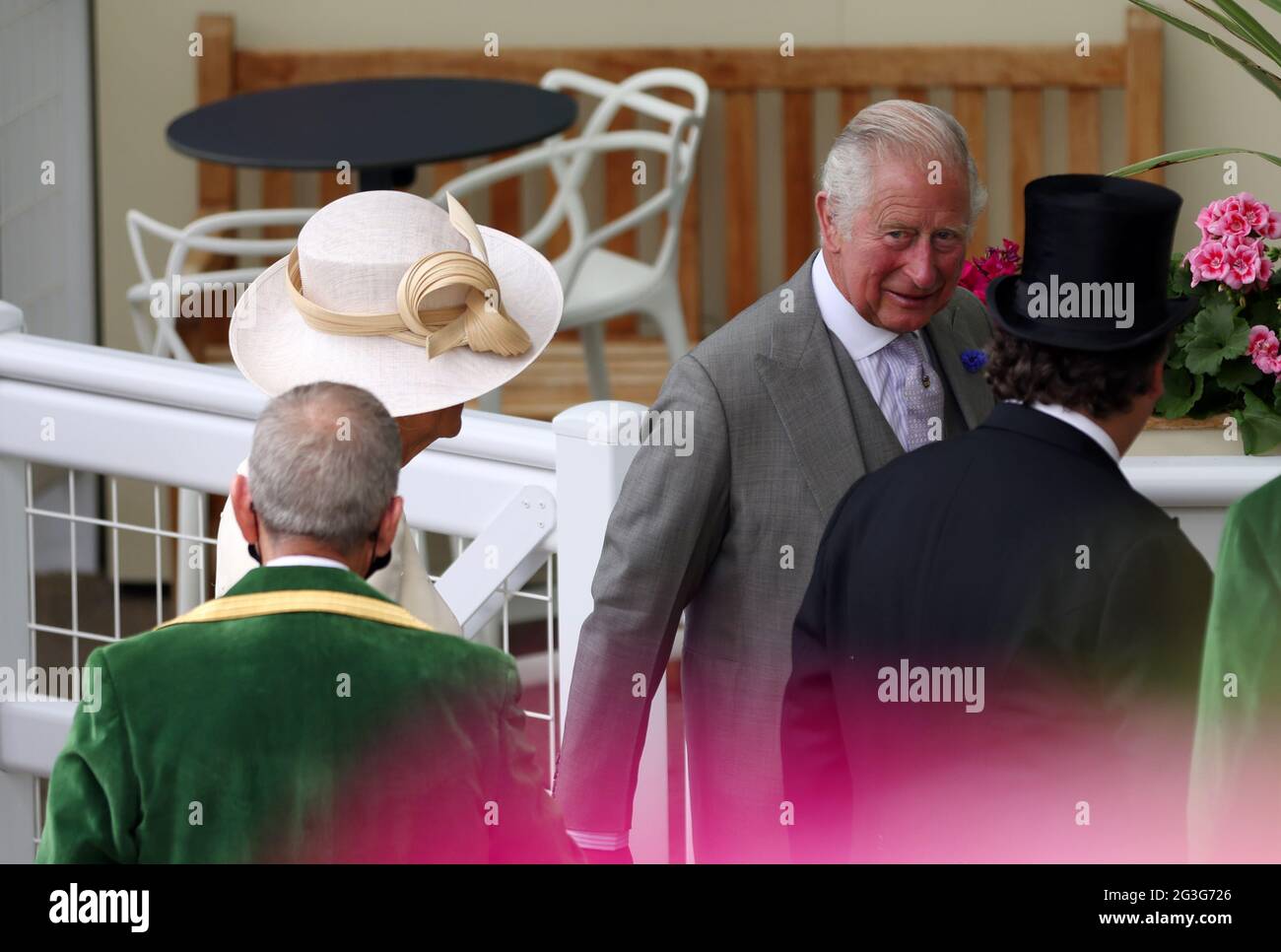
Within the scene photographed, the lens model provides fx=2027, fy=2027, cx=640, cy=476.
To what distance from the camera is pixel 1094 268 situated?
1980 millimetres

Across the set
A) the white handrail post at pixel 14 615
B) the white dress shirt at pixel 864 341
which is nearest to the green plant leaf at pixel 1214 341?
the white dress shirt at pixel 864 341

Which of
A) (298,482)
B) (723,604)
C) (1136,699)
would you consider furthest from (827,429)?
(298,482)

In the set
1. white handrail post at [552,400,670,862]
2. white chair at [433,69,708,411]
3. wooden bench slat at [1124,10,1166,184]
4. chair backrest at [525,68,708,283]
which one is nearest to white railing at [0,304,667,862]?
white handrail post at [552,400,670,862]

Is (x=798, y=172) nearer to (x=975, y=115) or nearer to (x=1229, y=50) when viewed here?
(x=975, y=115)

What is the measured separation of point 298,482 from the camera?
177cm

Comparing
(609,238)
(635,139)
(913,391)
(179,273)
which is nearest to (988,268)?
(913,391)

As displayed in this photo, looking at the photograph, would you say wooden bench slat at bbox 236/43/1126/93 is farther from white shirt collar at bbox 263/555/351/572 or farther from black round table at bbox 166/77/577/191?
white shirt collar at bbox 263/555/351/572

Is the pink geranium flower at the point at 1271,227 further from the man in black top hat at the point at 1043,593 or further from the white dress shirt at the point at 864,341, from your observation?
the man in black top hat at the point at 1043,593

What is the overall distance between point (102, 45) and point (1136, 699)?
4693 mm

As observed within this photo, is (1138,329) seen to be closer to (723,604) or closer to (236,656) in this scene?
(723,604)

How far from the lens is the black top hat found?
6.31ft

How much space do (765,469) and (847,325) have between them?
0.20 metres

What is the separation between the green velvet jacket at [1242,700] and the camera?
1.92 metres

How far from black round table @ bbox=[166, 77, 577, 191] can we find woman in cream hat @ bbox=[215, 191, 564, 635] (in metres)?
2.20
